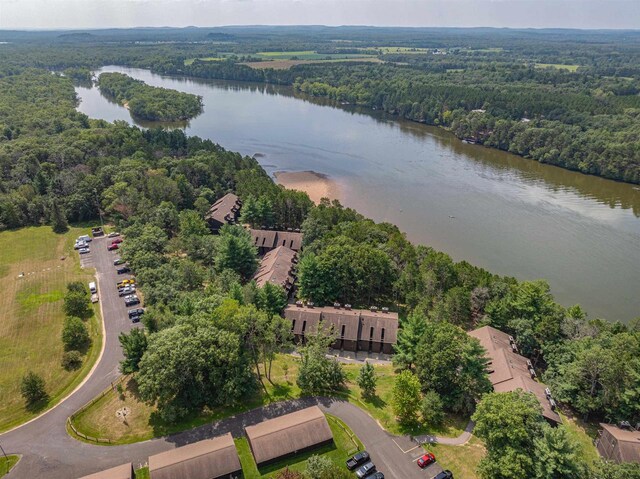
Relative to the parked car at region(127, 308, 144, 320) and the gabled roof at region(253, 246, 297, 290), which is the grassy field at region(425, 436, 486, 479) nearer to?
the gabled roof at region(253, 246, 297, 290)

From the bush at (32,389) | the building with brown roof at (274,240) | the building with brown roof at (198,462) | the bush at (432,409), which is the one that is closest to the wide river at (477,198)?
the building with brown roof at (274,240)

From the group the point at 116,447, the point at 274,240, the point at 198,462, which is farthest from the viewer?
the point at 274,240

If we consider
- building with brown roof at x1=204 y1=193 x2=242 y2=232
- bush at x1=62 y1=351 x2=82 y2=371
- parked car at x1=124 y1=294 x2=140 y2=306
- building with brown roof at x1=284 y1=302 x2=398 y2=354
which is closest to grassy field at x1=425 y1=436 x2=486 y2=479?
building with brown roof at x1=284 y1=302 x2=398 y2=354

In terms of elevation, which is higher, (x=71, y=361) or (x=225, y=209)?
(x=225, y=209)

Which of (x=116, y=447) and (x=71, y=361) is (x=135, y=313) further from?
(x=116, y=447)

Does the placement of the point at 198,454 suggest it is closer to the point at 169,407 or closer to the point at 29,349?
the point at 169,407

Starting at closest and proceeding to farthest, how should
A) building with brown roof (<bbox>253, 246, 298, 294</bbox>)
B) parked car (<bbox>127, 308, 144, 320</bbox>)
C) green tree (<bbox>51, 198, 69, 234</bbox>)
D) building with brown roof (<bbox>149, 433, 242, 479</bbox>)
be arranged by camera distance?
1. building with brown roof (<bbox>149, 433, 242, 479</bbox>)
2. parked car (<bbox>127, 308, 144, 320</bbox>)
3. building with brown roof (<bbox>253, 246, 298, 294</bbox>)
4. green tree (<bbox>51, 198, 69, 234</bbox>)

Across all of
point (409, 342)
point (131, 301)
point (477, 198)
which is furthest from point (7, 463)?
point (477, 198)
